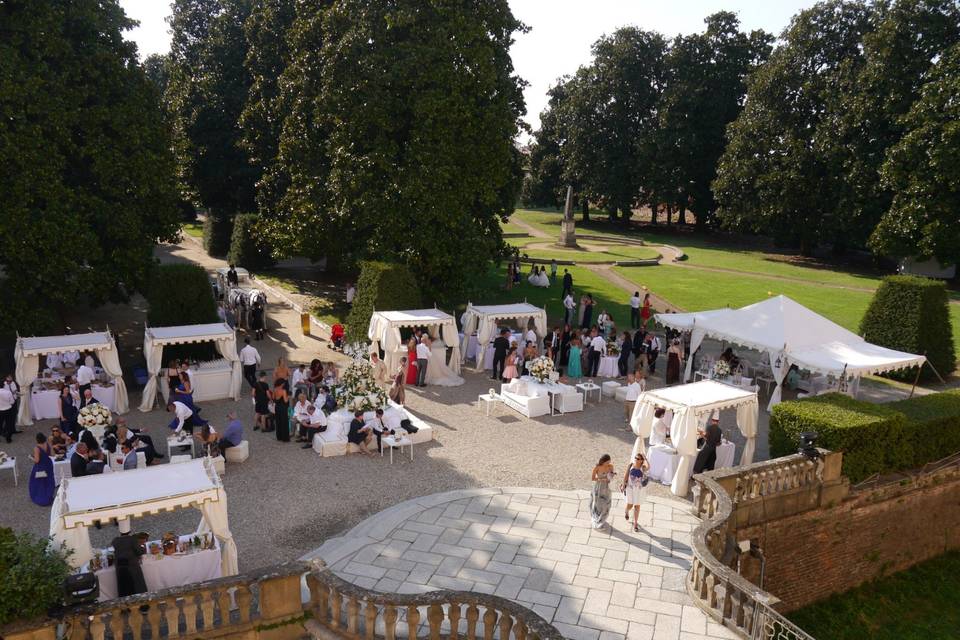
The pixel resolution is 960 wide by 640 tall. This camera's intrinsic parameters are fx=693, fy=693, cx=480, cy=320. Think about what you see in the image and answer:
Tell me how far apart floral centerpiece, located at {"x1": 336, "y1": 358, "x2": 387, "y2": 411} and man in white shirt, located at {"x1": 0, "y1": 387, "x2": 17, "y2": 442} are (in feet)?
24.0

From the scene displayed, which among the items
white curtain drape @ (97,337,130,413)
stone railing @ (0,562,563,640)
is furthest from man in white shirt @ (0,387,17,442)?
stone railing @ (0,562,563,640)

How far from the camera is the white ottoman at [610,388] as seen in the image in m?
19.4

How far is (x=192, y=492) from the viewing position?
9.63 meters

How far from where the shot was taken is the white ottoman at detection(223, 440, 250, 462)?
46.9ft

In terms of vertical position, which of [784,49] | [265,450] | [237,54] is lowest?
[265,450]

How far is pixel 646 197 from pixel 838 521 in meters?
50.1

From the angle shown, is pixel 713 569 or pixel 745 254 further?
pixel 745 254

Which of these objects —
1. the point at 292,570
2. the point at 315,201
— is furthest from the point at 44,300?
the point at 292,570

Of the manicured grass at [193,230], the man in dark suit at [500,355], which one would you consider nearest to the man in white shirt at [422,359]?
the man in dark suit at [500,355]

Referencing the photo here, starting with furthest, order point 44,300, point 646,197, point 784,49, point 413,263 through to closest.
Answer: point 646,197
point 784,49
point 413,263
point 44,300

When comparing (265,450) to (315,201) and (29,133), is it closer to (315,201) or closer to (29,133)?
(29,133)

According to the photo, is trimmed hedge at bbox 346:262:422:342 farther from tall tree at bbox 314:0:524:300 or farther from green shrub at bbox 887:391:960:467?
green shrub at bbox 887:391:960:467

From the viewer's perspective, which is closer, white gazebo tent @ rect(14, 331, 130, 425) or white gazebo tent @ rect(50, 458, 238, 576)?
white gazebo tent @ rect(50, 458, 238, 576)

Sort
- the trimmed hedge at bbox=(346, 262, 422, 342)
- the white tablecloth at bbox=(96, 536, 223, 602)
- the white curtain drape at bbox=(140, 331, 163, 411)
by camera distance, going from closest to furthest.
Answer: the white tablecloth at bbox=(96, 536, 223, 602) < the white curtain drape at bbox=(140, 331, 163, 411) < the trimmed hedge at bbox=(346, 262, 422, 342)
